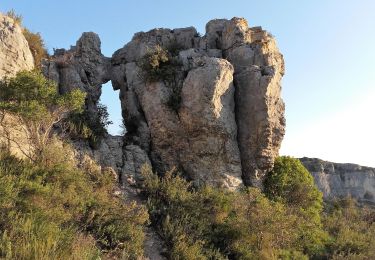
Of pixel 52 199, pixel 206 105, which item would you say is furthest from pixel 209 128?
pixel 52 199

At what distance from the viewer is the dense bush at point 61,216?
8125 mm

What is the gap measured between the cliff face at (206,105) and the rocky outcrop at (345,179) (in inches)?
2022

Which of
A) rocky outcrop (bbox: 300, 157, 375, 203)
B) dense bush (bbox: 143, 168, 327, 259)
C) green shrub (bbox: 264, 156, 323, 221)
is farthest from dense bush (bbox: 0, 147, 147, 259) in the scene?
rocky outcrop (bbox: 300, 157, 375, 203)

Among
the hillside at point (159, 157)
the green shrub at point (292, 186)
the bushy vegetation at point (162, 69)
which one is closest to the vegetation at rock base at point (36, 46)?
the hillside at point (159, 157)

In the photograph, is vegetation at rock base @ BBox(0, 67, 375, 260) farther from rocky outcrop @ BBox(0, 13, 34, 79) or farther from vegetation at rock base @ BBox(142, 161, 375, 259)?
rocky outcrop @ BBox(0, 13, 34, 79)

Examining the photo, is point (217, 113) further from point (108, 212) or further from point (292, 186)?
point (108, 212)

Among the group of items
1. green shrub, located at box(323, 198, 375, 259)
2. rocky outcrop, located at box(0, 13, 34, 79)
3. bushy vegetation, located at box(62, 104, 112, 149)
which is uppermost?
rocky outcrop, located at box(0, 13, 34, 79)

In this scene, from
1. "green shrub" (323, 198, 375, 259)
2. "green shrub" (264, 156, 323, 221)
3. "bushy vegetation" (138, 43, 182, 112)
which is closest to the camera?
"green shrub" (323, 198, 375, 259)

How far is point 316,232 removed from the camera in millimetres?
16859

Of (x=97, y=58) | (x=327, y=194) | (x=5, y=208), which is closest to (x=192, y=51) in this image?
(x=97, y=58)

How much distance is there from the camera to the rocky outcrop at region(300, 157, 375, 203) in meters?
68.5

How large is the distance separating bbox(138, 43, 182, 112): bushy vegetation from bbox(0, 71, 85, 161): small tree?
5027mm

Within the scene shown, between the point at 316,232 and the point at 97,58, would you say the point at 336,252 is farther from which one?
the point at 97,58

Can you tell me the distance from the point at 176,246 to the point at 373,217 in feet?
64.2
